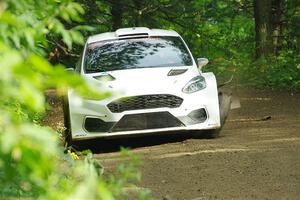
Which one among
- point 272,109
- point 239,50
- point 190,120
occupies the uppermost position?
point 190,120

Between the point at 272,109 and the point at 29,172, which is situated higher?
the point at 29,172

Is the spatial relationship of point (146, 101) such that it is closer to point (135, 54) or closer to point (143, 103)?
point (143, 103)

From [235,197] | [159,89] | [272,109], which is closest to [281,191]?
[235,197]

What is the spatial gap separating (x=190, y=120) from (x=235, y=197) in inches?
137

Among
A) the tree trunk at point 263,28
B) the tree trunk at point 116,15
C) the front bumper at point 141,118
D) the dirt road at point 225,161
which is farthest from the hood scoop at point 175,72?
the tree trunk at point 116,15

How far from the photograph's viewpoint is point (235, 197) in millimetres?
6191

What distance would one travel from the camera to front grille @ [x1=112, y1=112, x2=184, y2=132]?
9363mm

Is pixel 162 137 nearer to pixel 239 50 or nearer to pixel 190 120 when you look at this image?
pixel 190 120

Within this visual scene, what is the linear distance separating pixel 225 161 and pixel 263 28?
13.2 m

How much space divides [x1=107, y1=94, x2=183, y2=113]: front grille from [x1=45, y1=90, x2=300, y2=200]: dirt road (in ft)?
2.01

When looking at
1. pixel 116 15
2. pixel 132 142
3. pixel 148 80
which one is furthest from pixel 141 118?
pixel 116 15

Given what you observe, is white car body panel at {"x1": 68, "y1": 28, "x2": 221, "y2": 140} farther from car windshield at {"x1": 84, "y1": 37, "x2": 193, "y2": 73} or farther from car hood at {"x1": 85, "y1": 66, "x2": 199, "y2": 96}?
car windshield at {"x1": 84, "y1": 37, "x2": 193, "y2": 73}

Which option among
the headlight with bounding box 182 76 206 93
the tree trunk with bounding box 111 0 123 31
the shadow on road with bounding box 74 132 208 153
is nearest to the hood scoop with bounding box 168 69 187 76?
the headlight with bounding box 182 76 206 93

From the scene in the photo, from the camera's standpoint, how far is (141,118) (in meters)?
9.37
